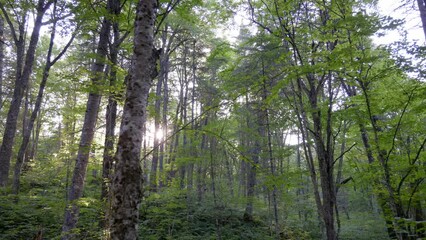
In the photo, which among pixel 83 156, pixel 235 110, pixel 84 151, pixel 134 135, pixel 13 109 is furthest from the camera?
pixel 13 109

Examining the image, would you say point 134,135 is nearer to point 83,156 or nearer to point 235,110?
point 83,156

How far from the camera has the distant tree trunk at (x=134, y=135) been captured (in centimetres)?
263

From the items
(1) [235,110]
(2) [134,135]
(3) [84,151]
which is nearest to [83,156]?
(3) [84,151]

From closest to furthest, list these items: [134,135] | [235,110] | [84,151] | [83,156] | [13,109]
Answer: [134,135], [84,151], [83,156], [235,110], [13,109]

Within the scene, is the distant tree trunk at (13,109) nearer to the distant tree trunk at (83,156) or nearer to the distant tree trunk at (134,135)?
the distant tree trunk at (83,156)

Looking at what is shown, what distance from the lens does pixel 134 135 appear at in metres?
2.89

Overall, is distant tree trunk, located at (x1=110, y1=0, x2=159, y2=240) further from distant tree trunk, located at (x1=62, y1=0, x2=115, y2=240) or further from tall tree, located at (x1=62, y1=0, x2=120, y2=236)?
distant tree trunk, located at (x1=62, y1=0, x2=115, y2=240)

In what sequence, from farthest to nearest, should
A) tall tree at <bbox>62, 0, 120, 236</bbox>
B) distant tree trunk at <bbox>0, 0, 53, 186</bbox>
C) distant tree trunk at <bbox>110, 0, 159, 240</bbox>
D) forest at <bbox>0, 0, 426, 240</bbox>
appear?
distant tree trunk at <bbox>0, 0, 53, 186</bbox>, tall tree at <bbox>62, 0, 120, 236</bbox>, forest at <bbox>0, 0, 426, 240</bbox>, distant tree trunk at <bbox>110, 0, 159, 240</bbox>

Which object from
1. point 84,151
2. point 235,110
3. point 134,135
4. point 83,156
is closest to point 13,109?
point 83,156

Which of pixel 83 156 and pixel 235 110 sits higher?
pixel 235 110

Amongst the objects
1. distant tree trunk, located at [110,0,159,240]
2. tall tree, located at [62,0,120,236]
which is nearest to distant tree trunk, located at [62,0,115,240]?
tall tree, located at [62,0,120,236]

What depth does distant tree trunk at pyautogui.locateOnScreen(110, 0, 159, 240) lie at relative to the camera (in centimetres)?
263

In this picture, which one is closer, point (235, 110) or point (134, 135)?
point (134, 135)

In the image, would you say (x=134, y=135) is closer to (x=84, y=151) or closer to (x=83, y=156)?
(x=84, y=151)
